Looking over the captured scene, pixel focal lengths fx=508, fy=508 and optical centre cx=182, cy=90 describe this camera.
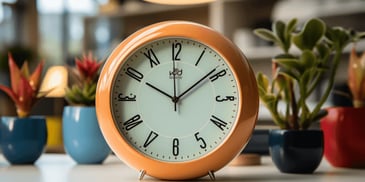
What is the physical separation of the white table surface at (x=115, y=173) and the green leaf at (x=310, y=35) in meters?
0.25

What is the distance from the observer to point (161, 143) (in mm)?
826

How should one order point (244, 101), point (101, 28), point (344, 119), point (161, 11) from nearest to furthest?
1. point (244, 101)
2. point (344, 119)
3. point (161, 11)
4. point (101, 28)

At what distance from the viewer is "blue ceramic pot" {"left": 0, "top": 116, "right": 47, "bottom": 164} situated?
1132 mm

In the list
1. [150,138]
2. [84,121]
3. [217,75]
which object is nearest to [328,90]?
[217,75]

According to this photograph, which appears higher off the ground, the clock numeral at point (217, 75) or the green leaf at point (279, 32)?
the green leaf at point (279, 32)

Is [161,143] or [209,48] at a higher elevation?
[209,48]

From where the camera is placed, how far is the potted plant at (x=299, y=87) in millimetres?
944

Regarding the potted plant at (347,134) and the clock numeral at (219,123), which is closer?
the clock numeral at (219,123)

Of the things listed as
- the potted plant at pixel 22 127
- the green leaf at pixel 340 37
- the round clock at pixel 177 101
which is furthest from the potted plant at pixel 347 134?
the potted plant at pixel 22 127

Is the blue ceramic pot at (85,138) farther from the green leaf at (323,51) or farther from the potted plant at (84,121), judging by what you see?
the green leaf at (323,51)

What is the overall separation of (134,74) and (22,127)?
414 millimetres

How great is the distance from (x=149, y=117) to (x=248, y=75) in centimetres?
18

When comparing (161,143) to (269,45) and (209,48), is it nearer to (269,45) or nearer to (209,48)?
(209,48)

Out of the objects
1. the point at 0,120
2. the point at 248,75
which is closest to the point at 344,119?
the point at 248,75
